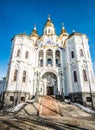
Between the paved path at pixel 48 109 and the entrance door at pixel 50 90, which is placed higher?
the entrance door at pixel 50 90

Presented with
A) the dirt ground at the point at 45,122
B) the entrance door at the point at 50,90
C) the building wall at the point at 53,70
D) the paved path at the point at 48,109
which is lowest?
the paved path at the point at 48,109

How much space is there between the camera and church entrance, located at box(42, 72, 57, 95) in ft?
82.7

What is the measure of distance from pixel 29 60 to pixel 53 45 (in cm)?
866

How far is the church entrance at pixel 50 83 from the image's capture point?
82.7 ft

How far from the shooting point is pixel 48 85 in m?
25.9

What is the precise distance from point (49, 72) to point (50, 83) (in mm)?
2899

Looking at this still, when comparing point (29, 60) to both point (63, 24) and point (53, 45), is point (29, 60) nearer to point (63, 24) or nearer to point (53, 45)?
point (53, 45)

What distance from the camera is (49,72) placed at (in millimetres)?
26484

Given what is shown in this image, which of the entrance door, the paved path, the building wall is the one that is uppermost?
the building wall

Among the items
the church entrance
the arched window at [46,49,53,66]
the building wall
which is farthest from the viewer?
the arched window at [46,49,53,66]

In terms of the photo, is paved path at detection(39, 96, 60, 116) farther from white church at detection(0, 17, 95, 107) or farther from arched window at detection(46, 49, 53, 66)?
arched window at detection(46, 49, 53, 66)

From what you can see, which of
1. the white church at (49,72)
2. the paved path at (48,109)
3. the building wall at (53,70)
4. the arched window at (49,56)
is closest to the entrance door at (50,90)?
the white church at (49,72)

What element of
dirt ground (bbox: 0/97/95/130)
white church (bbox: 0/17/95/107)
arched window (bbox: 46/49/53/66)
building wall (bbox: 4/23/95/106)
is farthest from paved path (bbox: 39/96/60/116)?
arched window (bbox: 46/49/53/66)

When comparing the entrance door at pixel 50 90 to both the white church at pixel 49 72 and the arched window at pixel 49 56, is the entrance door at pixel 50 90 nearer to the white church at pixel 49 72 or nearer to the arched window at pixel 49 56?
the white church at pixel 49 72
